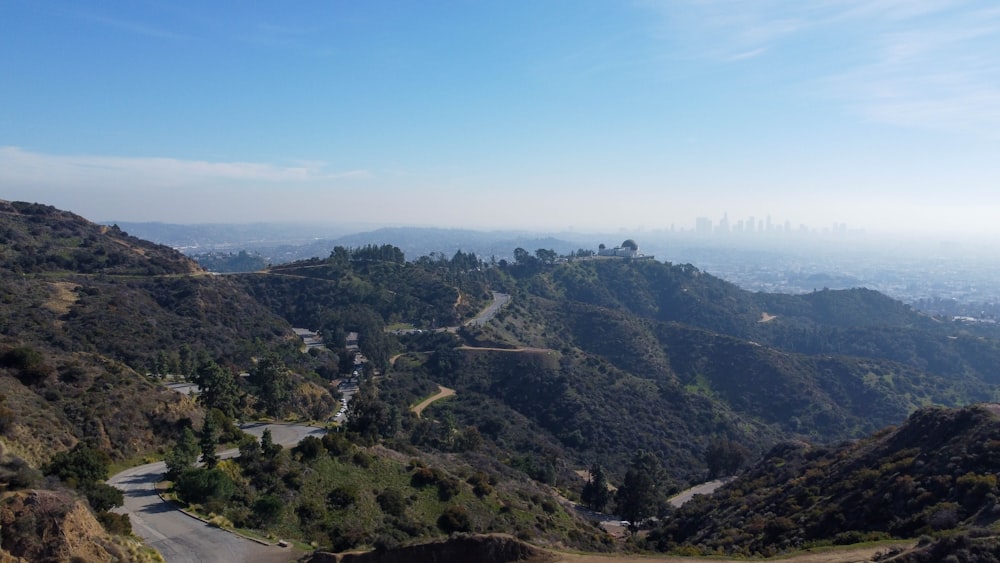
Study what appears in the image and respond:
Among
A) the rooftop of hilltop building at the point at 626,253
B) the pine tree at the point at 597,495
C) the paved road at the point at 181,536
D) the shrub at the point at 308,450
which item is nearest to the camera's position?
the paved road at the point at 181,536

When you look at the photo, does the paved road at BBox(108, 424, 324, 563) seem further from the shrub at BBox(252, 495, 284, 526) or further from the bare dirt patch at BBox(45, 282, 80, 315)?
the bare dirt patch at BBox(45, 282, 80, 315)

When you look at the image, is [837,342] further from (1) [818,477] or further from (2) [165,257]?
(2) [165,257]

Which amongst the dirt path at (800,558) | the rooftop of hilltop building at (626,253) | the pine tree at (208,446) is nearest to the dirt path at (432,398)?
the pine tree at (208,446)

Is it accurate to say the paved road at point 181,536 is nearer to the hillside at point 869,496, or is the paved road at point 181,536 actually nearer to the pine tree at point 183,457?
the pine tree at point 183,457

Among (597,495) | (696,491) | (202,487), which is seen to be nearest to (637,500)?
(597,495)

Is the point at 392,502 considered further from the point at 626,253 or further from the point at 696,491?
the point at 626,253

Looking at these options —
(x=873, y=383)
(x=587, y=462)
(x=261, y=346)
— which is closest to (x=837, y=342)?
(x=873, y=383)
